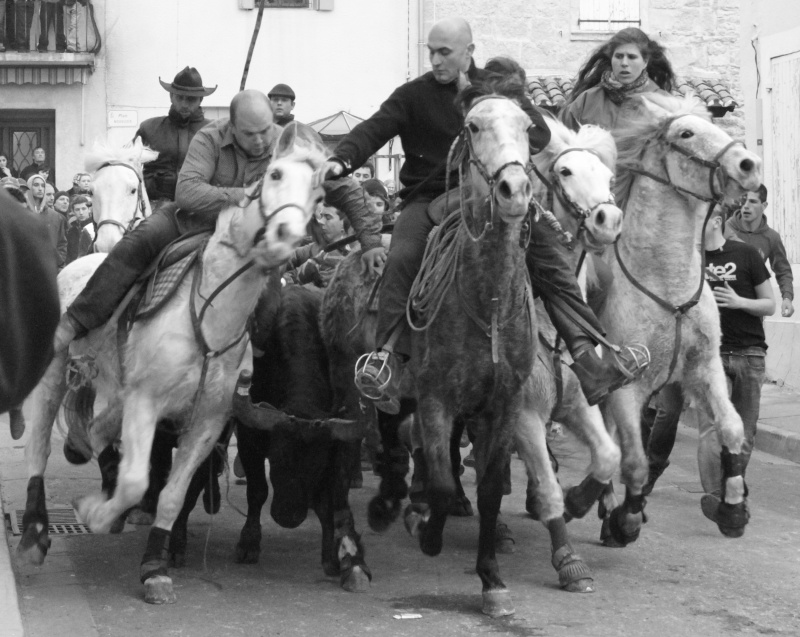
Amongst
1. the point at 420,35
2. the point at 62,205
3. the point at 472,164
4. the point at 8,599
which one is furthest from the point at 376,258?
the point at 420,35

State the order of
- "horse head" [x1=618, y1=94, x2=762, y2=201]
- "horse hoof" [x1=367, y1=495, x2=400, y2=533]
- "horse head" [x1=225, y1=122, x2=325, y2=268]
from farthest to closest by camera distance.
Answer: "horse hoof" [x1=367, y1=495, x2=400, y2=533] → "horse head" [x1=618, y1=94, x2=762, y2=201] → "horse head" [x1=225, y1=122, x2=325, y2=268]

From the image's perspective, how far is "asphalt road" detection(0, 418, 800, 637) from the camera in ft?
20.9

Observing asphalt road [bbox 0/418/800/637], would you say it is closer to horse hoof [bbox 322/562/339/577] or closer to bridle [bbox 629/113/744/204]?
horse hoof [bbox 322/562/339/577]

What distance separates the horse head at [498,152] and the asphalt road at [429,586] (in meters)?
1.98

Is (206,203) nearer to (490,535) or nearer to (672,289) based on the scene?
(490,535)

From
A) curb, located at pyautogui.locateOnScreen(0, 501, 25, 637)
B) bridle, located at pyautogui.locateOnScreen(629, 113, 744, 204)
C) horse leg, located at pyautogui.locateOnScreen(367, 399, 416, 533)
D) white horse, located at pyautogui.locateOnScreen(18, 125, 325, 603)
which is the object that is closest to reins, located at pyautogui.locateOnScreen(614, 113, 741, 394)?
bridle, located at pyautogui.locateOnScreen(629, 113, 744, 204)

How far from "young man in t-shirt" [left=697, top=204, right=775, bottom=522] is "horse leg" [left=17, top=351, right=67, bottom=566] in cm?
457

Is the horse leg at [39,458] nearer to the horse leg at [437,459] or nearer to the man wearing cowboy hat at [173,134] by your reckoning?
the man wearing cowboy hat at [173,134]

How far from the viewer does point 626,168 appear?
8.09 m

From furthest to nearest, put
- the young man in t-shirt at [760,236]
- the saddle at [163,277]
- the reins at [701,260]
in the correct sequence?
the young man in t-shirt at [760,236] → the reins at [701,260] → the saddle at [163,277]

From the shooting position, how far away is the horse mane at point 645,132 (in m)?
8.08

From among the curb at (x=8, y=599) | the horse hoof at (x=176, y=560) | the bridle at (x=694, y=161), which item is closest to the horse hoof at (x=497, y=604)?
the horse hoof at (x=176, y=560)

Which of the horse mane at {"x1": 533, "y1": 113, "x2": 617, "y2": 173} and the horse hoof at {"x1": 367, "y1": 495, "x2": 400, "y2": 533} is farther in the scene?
the horse hoof at {"x1": 367, "y1": 495, "x2": 400, "y2": 533}

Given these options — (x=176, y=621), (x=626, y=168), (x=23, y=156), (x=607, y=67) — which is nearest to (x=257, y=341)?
(x=176, y=621)
